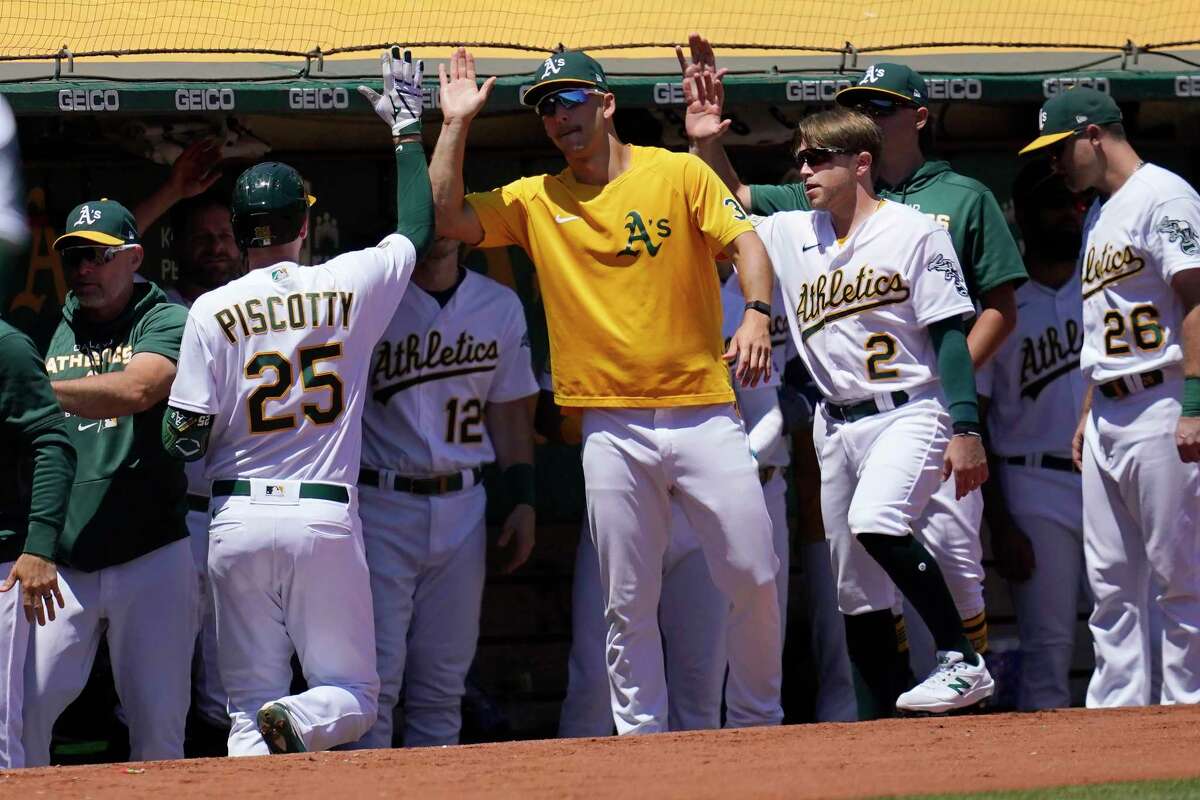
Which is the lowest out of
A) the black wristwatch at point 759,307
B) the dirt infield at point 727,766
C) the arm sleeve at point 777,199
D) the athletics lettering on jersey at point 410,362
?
the dirt infield at point 727,766

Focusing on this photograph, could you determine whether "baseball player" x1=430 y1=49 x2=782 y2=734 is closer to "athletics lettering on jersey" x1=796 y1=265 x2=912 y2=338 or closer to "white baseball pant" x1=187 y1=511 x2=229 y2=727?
"athletics lettering on jersey" x1=796 y1=265 x2=912 y2=338

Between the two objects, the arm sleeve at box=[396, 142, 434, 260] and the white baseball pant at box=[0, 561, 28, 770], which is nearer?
the white baseball pant at box=[0, 561, 28, 770]

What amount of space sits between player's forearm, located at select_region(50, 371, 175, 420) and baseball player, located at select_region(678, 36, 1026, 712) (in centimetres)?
171

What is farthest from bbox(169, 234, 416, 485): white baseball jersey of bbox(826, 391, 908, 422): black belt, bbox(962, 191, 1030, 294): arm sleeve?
bbox(962, 191, 1030, 294): arm sleeve

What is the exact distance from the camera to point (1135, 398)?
510 cm

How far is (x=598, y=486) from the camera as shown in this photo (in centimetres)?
488

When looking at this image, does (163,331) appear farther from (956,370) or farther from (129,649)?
(956,370)

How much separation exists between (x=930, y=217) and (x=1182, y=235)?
0.70m

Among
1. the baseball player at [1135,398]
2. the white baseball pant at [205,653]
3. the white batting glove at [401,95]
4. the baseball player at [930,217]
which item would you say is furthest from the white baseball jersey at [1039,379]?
the white baseball pant at [205,653]

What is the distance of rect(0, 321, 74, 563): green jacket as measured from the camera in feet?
14.5

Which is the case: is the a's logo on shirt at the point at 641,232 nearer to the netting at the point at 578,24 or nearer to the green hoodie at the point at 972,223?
the green hoodie at the point at 972,223

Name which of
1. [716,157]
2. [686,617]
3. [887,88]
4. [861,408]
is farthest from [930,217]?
[686,617]

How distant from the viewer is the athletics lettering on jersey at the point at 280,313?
4.61 metres

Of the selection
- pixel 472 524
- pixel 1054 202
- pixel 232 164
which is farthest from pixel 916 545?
pixel 232 164
